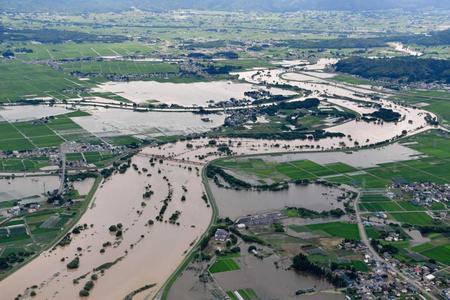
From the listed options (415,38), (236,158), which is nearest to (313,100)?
(236,158)

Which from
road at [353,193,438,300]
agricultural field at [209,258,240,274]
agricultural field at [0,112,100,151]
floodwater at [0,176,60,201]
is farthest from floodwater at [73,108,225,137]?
agricultural field at [209,258,240,274]

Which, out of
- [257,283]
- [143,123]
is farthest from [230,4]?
[257,283]

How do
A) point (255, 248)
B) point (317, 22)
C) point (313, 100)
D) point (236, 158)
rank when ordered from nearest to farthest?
1. point (255, 248)
2. point (236, 158)
3. point (313, 100)
4. point (317, 22)

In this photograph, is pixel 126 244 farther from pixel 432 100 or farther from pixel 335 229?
pixel 432 100

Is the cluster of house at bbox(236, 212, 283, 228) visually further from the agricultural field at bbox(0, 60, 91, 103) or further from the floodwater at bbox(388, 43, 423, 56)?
the floodwater at bbox(388, 43, 423, 56)

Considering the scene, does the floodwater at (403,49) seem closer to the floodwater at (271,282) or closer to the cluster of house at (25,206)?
the cluster of house at (25,206)

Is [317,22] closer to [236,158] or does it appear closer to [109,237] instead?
[236,158]
